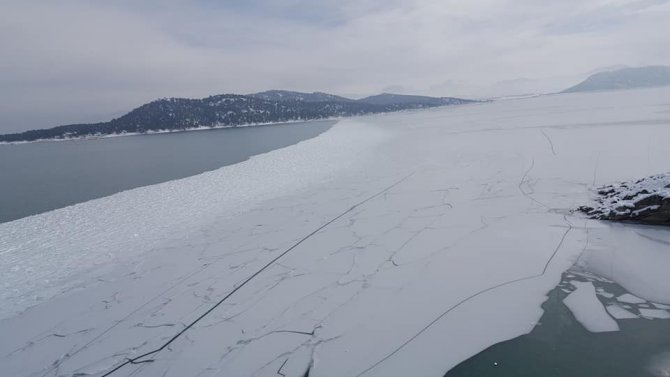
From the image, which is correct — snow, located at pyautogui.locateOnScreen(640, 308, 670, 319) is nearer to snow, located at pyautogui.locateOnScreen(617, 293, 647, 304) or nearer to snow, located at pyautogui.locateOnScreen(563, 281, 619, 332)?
snow, located at pyautogui.locateOnScreen(617, 293, 647, 304)

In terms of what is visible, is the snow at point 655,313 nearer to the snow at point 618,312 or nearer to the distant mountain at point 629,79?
the snow at point 618,312

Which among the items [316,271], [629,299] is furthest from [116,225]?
[629,299]

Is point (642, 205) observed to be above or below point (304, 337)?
above

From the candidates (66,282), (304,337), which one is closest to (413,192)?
(304,337)

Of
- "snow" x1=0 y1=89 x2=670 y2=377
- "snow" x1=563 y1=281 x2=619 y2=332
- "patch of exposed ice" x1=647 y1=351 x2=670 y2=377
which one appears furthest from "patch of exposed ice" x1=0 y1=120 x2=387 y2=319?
"patch of exposed ice" x1=647 y1=351 x2=670 y2=377

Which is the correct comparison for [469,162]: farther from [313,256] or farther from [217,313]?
[217,313]

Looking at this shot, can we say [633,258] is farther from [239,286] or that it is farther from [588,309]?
[239,286]

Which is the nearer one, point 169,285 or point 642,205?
point 169,285
